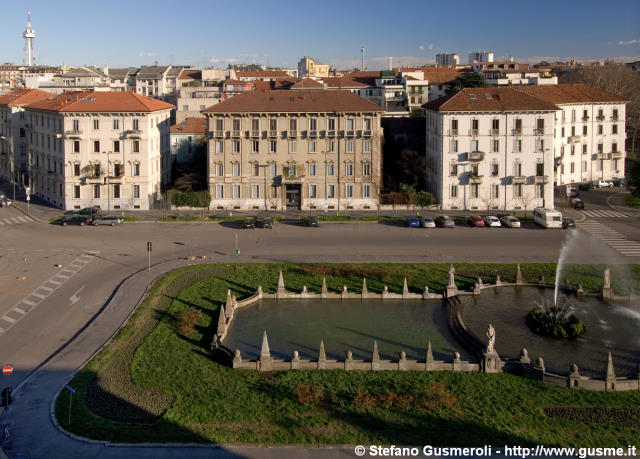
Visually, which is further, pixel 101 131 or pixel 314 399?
pixel 101 131

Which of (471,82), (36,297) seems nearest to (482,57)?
(471,82)

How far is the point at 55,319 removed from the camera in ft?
138

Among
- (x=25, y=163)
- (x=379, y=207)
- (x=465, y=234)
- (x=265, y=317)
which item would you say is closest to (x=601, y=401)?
(x=265, y=317)

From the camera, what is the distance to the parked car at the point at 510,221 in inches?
2667

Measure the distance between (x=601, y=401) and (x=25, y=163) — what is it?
80.7 metres

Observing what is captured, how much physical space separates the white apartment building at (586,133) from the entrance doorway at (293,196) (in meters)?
29.8

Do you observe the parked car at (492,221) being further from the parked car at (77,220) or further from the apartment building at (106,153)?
the parked car at (77,220)

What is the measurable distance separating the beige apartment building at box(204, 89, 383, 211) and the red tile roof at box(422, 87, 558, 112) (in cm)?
732

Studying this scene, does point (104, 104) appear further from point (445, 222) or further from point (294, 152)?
point (445, 222)

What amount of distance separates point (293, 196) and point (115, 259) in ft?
83.5

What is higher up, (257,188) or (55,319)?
(257,188)

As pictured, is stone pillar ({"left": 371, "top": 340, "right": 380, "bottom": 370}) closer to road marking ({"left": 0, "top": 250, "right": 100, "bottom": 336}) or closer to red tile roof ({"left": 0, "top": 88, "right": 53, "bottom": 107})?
road marking ({"left": 0, "top": 250, "right": 100, "bottom": 336})

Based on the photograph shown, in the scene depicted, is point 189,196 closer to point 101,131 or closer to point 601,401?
point 101,131

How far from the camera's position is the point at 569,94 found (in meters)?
90.7
